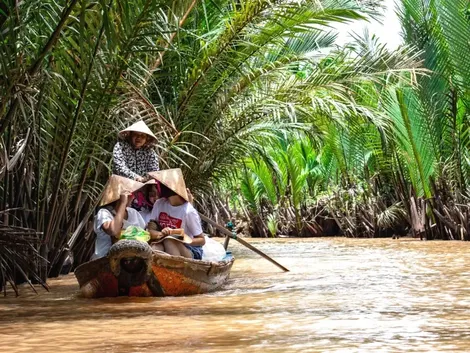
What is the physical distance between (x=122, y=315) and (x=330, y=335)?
1.57 metres

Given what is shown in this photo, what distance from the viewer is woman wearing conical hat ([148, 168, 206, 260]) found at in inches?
261

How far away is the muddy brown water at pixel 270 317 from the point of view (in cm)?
408

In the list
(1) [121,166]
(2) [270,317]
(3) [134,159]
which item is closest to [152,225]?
(1) [121,166]

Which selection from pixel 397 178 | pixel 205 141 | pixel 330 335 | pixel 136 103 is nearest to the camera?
pixel 330 335

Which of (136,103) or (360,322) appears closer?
(360,322)

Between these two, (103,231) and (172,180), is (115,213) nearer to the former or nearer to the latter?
(103,231)

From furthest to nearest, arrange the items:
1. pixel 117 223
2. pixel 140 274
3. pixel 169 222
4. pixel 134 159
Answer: pixel 134 159 < pixel 169 222 < pixel 117 223 < pixel 140 274

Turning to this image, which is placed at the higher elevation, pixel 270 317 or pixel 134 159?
pixel 134 159

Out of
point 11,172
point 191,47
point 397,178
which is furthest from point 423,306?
point 397,178

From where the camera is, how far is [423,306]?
5402 millimetres

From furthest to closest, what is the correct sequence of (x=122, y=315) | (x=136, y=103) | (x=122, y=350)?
(x=136, y=103), (x=122, y=315), (x=122, y=350)

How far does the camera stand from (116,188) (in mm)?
6617

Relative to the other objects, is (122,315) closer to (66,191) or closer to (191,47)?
(66,191)

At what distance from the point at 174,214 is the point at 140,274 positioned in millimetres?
669
